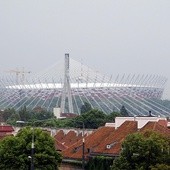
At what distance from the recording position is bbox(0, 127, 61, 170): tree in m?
44.2

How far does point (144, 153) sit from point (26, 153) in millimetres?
9902

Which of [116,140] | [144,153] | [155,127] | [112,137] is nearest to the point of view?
[144,153]

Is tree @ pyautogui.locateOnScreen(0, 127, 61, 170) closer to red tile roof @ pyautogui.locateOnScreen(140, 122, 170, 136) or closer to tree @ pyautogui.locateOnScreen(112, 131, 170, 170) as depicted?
red tile roof @ pyautogui.locateOnScreen(140, 122, 170, 136)

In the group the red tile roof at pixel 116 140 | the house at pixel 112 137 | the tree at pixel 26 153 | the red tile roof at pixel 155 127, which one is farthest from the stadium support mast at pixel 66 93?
the tree at pixel 26 153

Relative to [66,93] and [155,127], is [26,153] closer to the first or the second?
[155,127]

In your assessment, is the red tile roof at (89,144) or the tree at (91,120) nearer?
the red tile roof at (89,144)

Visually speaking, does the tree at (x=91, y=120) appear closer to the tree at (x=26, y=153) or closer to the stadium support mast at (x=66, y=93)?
the tree at (x=26, y=153)

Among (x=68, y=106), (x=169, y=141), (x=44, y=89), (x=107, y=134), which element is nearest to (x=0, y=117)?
(x=68, y=106)

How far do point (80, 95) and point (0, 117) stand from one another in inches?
1144

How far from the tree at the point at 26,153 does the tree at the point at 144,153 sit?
7.05 m

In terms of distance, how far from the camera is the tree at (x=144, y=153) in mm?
37656

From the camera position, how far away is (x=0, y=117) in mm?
130500

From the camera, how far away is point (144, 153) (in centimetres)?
3766

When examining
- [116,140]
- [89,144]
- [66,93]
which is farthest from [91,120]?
[66,93]
